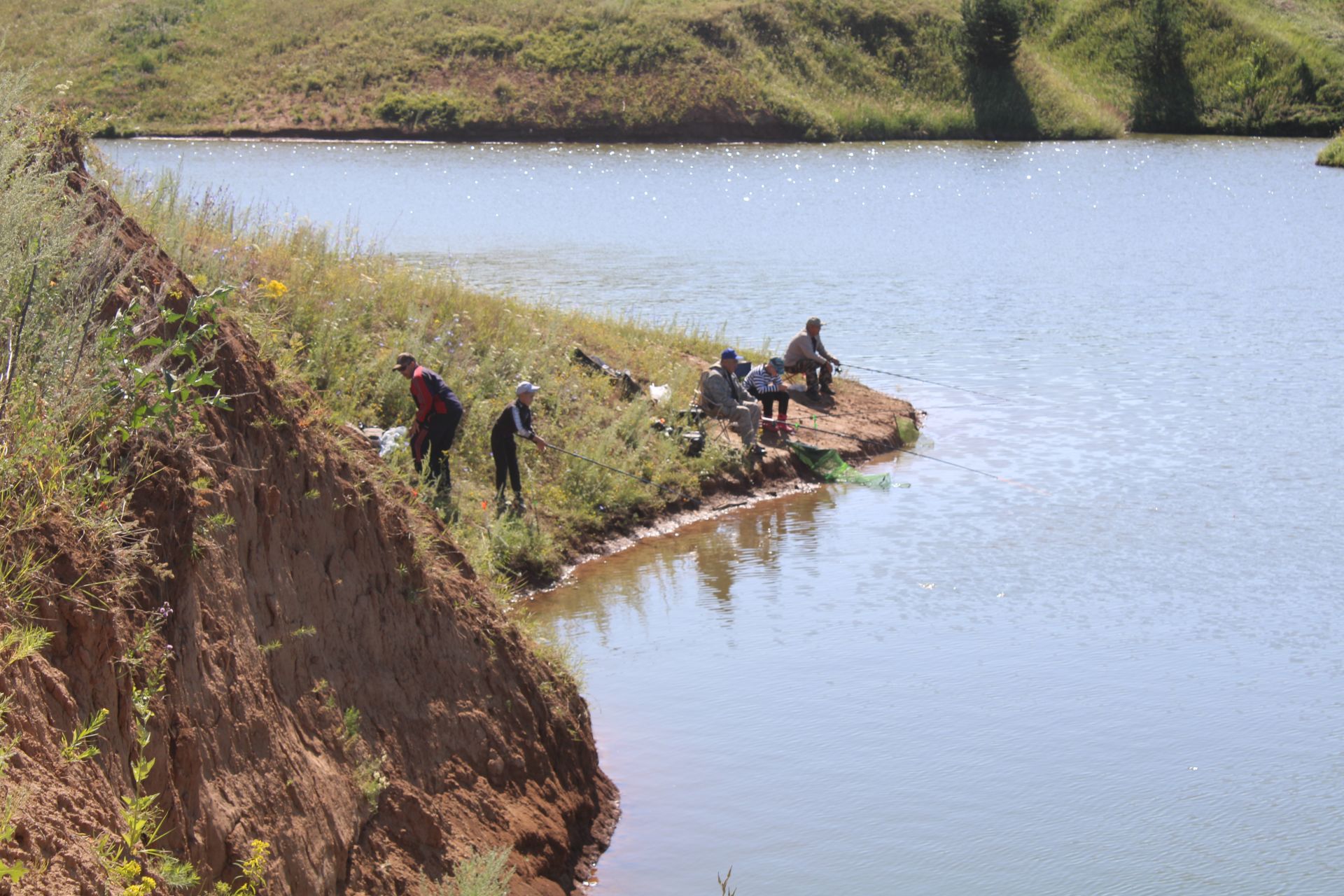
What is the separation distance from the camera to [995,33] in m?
76.2

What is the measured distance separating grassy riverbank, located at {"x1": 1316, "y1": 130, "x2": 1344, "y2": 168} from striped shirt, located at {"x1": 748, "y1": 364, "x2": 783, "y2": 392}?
4622 cm

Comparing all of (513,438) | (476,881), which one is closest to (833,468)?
(513,438)

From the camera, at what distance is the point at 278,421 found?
695 centimetres

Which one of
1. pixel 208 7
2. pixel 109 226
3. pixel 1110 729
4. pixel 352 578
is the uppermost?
pixel 208 7

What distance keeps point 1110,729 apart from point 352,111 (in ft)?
211

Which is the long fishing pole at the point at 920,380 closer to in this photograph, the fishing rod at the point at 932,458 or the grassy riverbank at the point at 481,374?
the grassy riverbank at the point at 481,374

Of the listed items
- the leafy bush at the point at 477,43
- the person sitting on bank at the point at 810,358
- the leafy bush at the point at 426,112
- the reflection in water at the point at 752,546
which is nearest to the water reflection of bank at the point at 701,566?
the reflection in water at the point at 752,546

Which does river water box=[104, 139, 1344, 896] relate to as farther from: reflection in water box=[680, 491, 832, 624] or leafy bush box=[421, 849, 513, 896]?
leafy bush box=[421, 849, 513, 896]

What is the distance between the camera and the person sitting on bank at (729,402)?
18.5 meters

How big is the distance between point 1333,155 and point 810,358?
46.0 m

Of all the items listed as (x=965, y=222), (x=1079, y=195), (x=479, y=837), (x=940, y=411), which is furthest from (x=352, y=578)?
(x=1079, y=195)

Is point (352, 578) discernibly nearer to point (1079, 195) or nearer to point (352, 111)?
point (1079, 195)

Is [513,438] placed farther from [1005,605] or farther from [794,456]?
[794,456]

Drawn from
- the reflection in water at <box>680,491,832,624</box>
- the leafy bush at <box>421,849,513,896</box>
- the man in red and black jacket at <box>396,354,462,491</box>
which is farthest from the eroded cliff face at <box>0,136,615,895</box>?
the reflection in water at <box>680,491,832,624</box>
